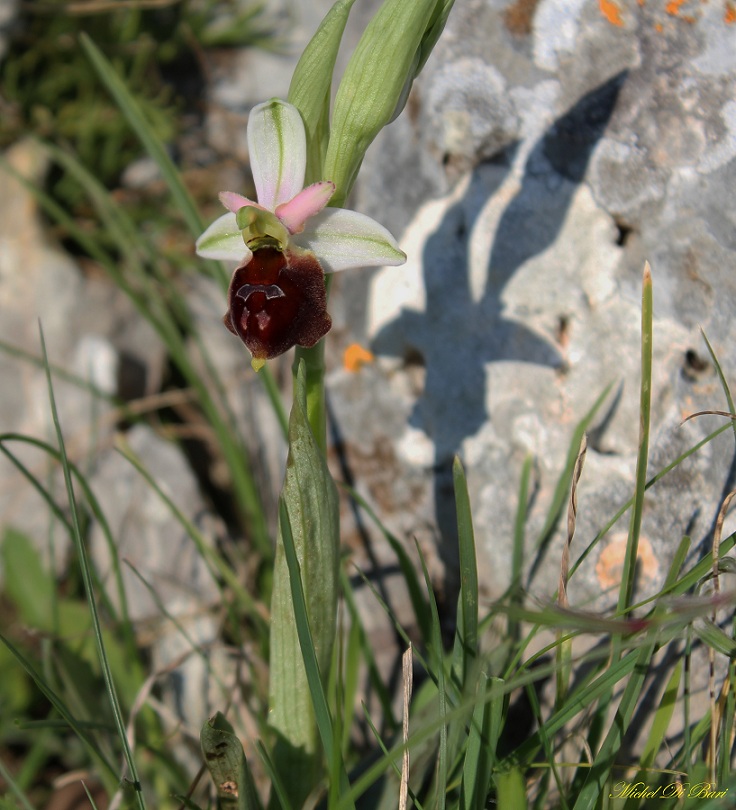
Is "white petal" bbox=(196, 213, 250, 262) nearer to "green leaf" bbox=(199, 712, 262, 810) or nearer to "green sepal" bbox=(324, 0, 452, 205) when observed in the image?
"green sepal" bbox=(324, 0, 452, 205)

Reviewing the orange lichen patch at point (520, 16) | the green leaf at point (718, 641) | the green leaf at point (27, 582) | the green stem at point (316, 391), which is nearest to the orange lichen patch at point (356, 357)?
the green stem at point (316, 391)

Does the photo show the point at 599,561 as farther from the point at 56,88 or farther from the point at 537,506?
the point at 56,88

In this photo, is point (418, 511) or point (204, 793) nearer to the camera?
point (204, 793)

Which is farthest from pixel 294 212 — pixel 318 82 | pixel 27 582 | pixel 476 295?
pixel 27 582

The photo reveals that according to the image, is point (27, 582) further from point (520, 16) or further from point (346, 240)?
point (520, 16)

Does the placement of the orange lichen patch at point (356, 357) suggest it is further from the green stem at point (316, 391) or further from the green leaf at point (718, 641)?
the green leaf at point (718, 641)

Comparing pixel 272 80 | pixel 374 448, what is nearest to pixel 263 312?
pixel 374 448

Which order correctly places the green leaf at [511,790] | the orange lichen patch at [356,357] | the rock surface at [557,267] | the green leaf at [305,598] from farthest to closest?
1. the orange lichen patch at [356,357]
2. the rock surface at [557,267]
3. the green leaf at [305,598]
4. the green leaf at [511,790]
